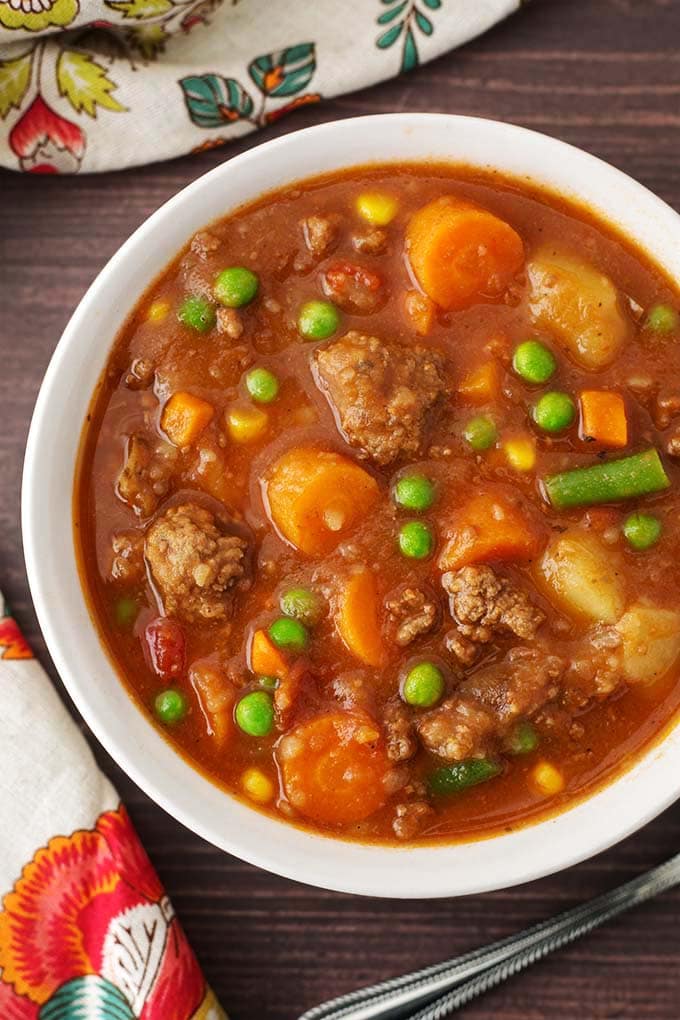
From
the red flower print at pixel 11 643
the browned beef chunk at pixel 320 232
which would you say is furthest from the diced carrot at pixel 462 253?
the red flower print at pixel 11 643

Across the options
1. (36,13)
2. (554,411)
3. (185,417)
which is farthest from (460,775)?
(36,13)

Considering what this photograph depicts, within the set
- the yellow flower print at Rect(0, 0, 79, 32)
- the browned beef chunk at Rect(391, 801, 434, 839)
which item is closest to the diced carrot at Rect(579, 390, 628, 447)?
the browned beef chunk at Rect(391, 801, 434, 839)

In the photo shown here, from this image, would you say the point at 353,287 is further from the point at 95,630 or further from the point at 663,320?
the point at 95,630

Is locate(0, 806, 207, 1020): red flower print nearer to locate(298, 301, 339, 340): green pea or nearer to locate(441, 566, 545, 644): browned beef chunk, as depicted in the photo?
locate(441, 566, 545, 644): browned beef chunk

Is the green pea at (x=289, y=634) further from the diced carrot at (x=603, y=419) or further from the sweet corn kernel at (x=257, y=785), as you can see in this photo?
the diced carrot at (x=603, y=419)

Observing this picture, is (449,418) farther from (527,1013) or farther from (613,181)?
(527,1013)

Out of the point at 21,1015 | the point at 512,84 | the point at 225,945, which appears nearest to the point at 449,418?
the point at 512,84

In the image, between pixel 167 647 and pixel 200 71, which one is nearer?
pixel 167 647
